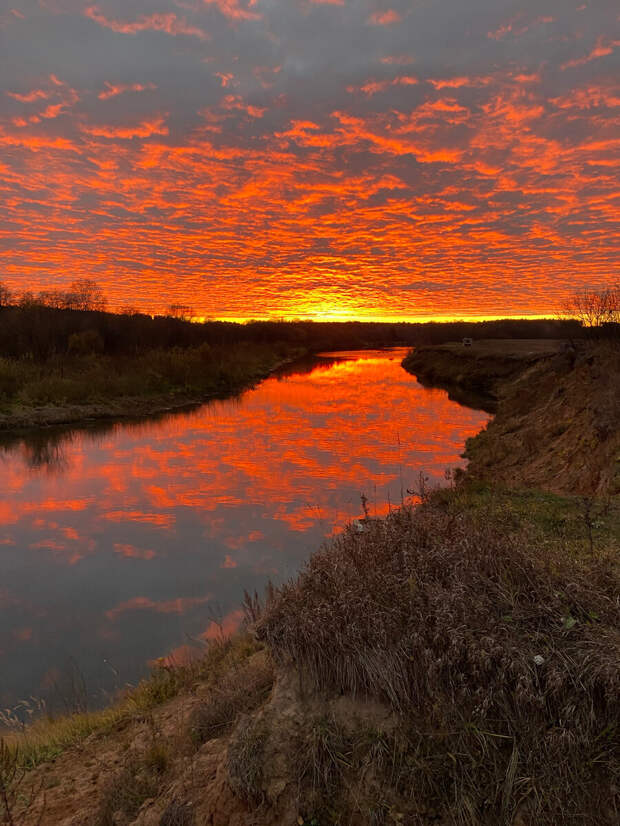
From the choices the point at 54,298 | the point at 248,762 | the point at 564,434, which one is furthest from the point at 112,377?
the point at 54,298

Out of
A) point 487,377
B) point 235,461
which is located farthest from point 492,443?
point 487,377

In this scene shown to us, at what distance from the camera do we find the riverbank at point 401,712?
10.4ft

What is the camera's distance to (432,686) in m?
3.58

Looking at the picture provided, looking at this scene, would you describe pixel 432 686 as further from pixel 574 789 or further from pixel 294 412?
pixel 294 412

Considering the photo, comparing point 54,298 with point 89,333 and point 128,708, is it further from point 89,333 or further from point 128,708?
point 128,708

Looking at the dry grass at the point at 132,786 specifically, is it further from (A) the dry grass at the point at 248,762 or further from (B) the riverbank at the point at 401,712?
(A) the dry grass at the point at 248,762

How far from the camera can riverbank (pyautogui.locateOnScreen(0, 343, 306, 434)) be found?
30.3 metres

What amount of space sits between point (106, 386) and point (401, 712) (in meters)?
36.1

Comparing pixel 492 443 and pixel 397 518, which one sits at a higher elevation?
pixel 397 518

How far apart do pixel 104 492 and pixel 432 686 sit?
16.9 m

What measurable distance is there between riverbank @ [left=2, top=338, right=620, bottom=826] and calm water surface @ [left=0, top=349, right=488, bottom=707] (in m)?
3.71

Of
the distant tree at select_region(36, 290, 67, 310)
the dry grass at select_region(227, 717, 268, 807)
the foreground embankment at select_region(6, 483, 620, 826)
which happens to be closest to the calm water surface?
→ the foreground embankment at select_region(6, 483, 620, 826)

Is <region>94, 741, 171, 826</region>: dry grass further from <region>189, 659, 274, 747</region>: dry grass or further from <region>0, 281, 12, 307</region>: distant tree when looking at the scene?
<region>0, 281, 12, 307</region>: distant tree

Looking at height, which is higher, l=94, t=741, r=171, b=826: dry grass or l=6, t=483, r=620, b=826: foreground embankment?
l=6, t=483, r=620, b=826: foreground embankment
